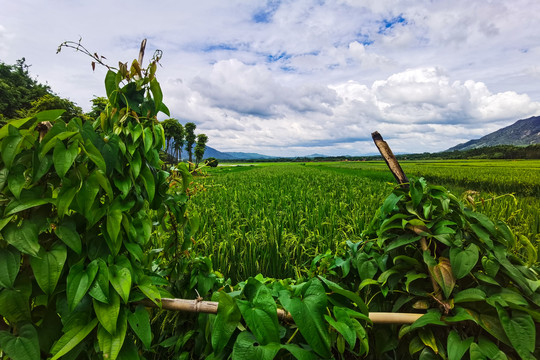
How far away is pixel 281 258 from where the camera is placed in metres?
3.06

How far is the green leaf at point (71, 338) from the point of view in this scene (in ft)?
2.54

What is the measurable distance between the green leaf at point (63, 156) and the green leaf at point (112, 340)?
1.71ft

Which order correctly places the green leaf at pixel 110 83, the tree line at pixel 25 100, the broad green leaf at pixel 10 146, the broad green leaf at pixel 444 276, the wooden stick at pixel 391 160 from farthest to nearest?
the tree line at pixel 25 100 < the wooden stick at pixel 391 160 < the green leaf at pixel 110 83 < the broad green leaf at pixel 444 276 < the broad green leaf at pixel 10 146

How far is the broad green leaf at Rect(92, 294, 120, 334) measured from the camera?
31.5 inches

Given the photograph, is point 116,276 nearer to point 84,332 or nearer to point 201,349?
point 84,332

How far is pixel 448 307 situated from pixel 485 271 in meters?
0.23

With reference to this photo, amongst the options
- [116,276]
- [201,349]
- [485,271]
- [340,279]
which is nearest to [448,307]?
[485,271]

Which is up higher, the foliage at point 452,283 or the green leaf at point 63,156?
the green leaf at point 63,156

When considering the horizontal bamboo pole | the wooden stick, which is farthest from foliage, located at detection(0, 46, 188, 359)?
the wooden stick

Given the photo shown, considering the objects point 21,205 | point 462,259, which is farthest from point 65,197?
point 462,259

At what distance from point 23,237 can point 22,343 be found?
1.12ft

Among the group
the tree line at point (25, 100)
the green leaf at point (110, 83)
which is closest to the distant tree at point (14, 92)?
the tree line at point (25, 100)

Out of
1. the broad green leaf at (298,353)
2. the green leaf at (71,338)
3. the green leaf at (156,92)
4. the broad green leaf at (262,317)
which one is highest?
the green leaf at (156,92)

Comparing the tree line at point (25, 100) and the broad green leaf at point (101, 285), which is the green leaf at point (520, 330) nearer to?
the broad green leaf at point (101, 285)
